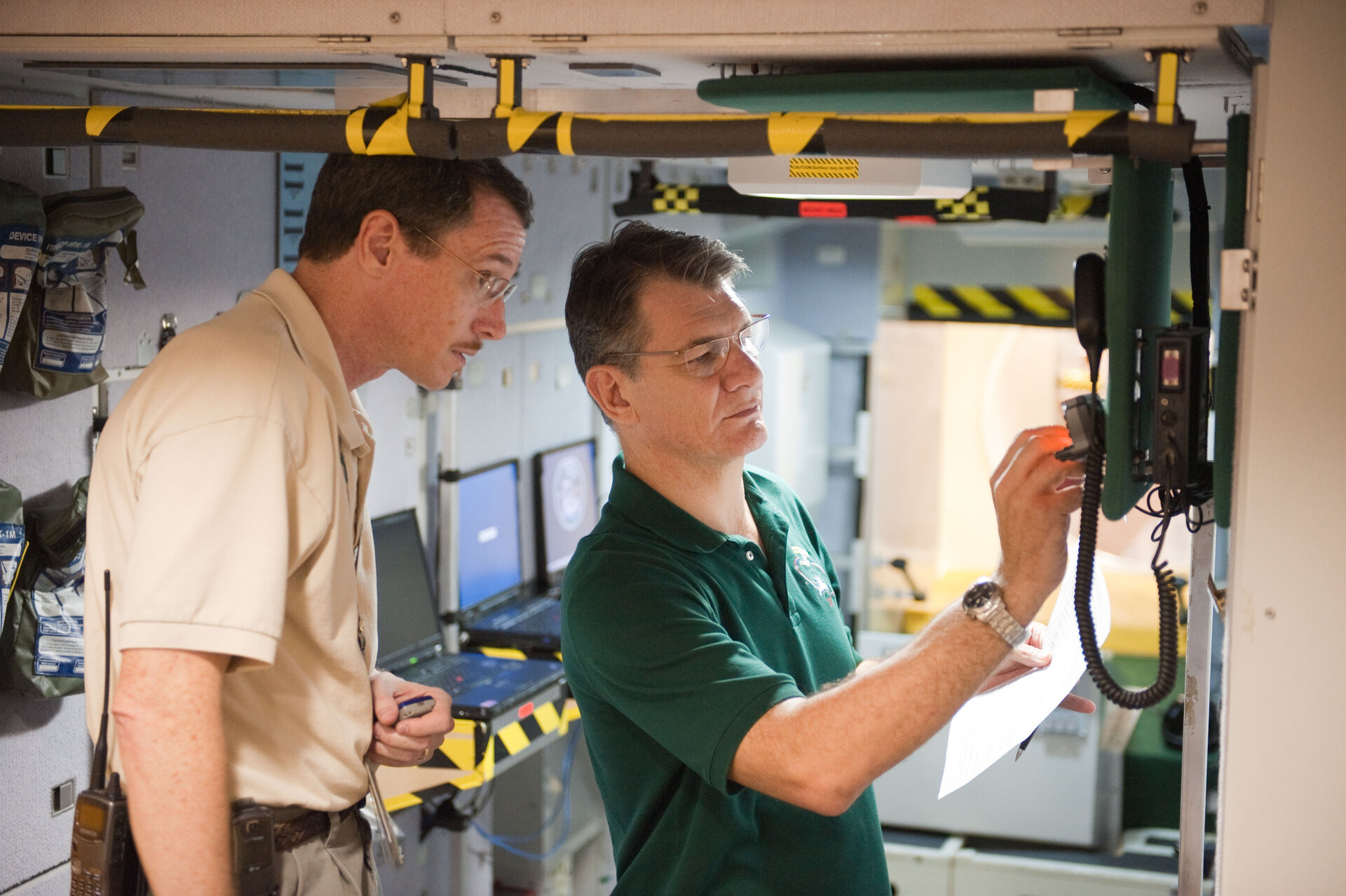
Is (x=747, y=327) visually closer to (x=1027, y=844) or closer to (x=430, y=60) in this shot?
(x=430, y=60)

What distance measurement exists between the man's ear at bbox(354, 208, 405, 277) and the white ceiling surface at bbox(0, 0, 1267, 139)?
0.23 metres

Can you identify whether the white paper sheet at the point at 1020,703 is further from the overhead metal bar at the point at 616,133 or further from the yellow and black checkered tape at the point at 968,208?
the yellow and black checkered tape at the point at 968,208

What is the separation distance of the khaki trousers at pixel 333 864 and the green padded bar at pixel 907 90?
4.06 ft

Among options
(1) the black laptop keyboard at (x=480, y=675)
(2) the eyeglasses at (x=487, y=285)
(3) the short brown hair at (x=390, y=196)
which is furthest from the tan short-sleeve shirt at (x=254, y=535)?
(1) the black laptop keyboard at (x=480, y=675)

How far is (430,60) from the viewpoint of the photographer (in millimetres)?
1730

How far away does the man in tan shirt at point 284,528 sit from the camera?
161 centimetres

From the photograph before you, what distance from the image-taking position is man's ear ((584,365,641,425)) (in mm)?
2277

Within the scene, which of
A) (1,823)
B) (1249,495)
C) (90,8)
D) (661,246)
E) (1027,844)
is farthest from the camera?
(1027,844)

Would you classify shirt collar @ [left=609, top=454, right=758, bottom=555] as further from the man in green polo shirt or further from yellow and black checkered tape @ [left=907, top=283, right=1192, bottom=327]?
yellow and black checkered tape @ [left=907, top=283, right=1192, bottom=327]

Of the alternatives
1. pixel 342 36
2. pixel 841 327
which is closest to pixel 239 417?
pixel 342 36

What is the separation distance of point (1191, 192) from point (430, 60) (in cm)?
104

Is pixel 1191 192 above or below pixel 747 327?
above

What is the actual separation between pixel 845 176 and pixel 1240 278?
81 cm

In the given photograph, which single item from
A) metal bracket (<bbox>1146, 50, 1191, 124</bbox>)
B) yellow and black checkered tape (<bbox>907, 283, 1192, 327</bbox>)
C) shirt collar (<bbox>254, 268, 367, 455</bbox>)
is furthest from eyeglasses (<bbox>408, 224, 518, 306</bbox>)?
yellow and black checkered tape (<bbox>907, 283, 1192, 327</bbox>)
